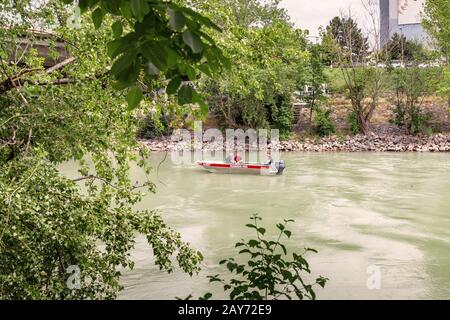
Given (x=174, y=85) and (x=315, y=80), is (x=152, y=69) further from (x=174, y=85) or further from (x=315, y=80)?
(x=315, y=80)

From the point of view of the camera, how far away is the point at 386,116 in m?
30.5

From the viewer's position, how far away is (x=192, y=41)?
1.53 metres

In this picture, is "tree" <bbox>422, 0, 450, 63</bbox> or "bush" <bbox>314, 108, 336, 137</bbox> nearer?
"tree" <bbox>422, 0, 450, 63</bbox>

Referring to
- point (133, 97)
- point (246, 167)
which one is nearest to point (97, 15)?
point (133, 97)

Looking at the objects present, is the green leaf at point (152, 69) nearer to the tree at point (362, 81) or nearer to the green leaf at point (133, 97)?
the green leaf at point (133, 97)

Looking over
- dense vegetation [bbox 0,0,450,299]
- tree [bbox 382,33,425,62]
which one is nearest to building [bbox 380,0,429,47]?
tree [bbox 382,33,425,62]

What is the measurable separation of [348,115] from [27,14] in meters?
26.5

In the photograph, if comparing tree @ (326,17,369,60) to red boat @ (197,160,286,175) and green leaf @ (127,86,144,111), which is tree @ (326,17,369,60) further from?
green leaf @ (127,86,144,111)

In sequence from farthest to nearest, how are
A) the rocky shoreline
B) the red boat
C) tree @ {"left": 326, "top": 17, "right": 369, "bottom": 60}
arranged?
1. tree @ {"left": 326, "top": 17, "right": 369, "bottom": 60}
2. the rocky shoreline
3. the red boat

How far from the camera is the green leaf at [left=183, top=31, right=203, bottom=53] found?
153 cm

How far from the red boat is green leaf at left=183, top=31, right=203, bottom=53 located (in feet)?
51.8

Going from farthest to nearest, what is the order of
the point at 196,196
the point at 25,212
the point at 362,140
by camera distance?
the point at 362,140
the point at 196,196
the point at 25,212

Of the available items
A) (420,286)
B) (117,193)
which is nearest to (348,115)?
(420,286)
